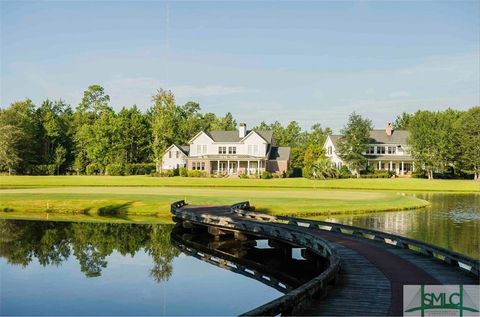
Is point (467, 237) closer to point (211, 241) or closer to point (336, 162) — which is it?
point (211, 241)

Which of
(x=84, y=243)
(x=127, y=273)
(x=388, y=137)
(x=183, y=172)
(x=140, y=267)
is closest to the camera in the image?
Result: (x=127, y=273)

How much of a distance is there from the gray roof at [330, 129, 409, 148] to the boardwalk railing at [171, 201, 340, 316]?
67.9 metres

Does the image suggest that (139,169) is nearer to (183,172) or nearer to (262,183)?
(183,172)

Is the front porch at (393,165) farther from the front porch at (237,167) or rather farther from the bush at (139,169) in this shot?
the bush at (139,169)

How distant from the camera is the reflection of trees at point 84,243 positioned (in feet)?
78.1

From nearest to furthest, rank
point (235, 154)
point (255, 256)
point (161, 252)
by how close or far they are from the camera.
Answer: point (255, 256)
point (161, 252)
point (235, 154)

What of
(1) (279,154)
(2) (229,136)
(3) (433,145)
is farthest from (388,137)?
(2) (229,136)

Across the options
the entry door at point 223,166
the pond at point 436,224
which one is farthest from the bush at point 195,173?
the pond at point 436,224

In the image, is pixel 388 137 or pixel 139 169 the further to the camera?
pixel 388 137

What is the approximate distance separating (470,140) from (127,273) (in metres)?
83.8

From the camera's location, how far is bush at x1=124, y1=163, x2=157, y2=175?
314 feet

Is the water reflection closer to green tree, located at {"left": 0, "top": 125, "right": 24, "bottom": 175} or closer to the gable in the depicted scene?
the gable

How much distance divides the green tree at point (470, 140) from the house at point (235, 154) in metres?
31.3

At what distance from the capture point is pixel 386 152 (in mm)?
99500
